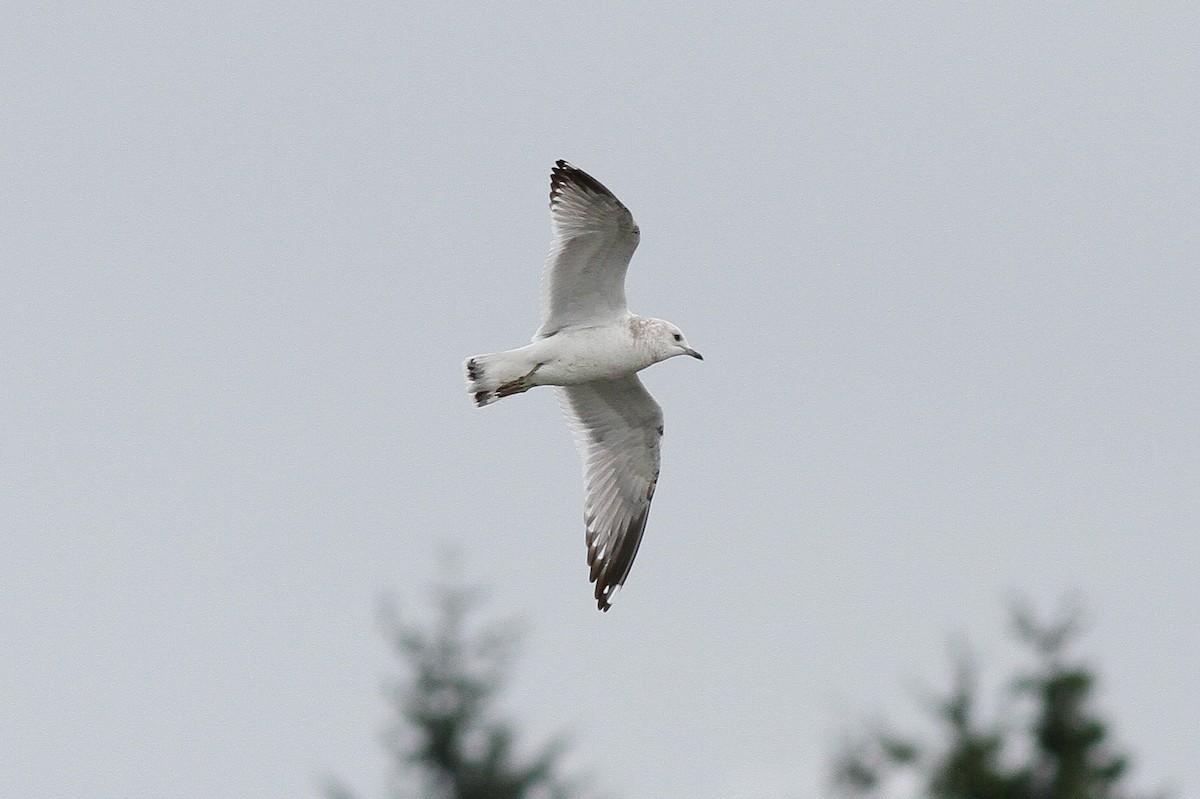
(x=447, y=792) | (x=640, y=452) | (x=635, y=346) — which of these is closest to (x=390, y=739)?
(x=447, y=792)

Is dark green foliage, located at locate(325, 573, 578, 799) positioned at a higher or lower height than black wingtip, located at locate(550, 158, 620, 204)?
lower

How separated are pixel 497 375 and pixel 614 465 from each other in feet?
5.17

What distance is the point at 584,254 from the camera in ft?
43.8

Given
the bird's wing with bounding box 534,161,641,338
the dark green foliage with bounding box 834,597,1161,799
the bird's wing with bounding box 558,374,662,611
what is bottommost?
the dark green foliage with bounding box 834,597,1161,799

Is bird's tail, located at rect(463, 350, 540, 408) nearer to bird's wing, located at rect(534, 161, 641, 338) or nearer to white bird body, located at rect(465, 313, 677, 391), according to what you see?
white bird body, located at rect(465, 313, 677, 391)

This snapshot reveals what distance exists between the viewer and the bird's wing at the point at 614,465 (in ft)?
48.6

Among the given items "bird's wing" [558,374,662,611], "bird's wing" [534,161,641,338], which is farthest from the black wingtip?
"bird's wing" [558,374,662,611]

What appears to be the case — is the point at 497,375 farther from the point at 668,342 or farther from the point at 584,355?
the point at 668,342

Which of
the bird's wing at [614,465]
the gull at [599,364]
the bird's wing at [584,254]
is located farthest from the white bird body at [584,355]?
the bird's wing at [614,465]

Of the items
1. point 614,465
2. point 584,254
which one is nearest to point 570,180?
point 584,254

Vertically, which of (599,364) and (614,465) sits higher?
(599,364)

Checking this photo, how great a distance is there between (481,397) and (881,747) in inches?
144

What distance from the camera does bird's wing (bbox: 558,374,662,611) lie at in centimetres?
1483

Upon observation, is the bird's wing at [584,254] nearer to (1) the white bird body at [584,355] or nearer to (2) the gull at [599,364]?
(2) the gull at [599,364]
